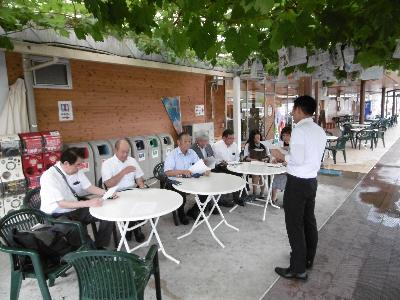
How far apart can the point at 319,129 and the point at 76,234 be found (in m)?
2.57

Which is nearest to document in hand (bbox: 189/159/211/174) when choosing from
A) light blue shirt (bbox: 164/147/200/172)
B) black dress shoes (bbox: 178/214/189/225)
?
light blue shirt (bbox: 164/147/200/172)

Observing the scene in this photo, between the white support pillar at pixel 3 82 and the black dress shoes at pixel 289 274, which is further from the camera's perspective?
the white support pillar at pixel 3 82

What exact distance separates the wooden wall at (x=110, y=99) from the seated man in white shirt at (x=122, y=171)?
99.0 inches

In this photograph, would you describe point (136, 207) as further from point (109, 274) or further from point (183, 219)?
point (183, 219)

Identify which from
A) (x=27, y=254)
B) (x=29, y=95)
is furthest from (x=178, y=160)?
(x=29, y=95)

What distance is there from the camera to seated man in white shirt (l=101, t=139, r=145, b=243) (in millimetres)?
3858

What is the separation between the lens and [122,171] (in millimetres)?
3869

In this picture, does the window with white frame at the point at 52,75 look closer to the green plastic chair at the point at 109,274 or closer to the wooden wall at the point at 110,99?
the wooden wall at the point at 110,99

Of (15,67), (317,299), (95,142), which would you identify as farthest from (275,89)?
(317,299)

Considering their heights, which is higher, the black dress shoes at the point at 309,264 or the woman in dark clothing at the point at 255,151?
the woman in dark clothing at the point at 255,151

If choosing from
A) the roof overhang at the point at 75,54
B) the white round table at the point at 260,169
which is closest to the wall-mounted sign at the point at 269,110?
the roof overhang at the point at 75,54

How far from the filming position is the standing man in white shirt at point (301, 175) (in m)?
2.92

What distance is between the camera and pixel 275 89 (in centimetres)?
1386

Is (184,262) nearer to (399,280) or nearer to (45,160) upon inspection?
(399,280)
